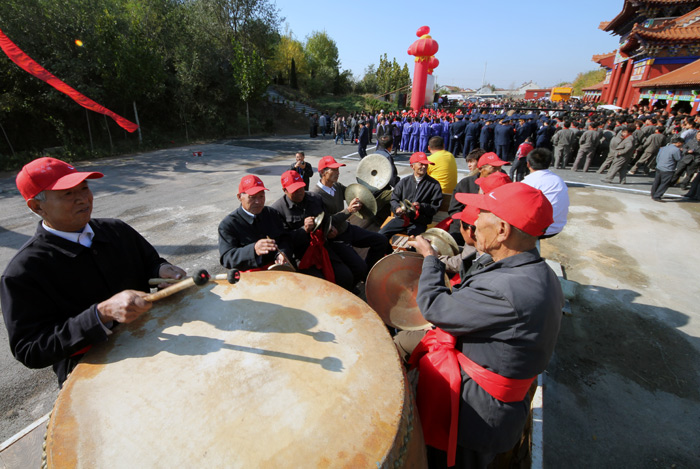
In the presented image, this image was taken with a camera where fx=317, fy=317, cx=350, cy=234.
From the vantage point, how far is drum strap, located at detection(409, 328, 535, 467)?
5.36 ft

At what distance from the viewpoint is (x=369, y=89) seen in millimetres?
55719

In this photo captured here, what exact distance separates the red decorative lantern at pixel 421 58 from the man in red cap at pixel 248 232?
27108mm

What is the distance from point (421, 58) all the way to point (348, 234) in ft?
88.0

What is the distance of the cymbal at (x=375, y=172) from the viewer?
6.24m

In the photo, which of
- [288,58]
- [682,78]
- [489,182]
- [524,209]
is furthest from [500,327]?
[288,58]

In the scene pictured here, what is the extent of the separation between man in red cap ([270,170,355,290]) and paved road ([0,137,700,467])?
2364 mm

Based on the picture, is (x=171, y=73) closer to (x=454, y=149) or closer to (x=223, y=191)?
(x=223, y=191)

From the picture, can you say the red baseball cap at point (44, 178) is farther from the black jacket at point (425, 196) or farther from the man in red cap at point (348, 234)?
the black jacket at point (425, 196)

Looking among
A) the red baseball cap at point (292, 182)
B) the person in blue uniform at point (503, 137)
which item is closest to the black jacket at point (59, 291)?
the red baseball cap at point (292, 182)

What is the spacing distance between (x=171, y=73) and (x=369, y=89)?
1541 inches

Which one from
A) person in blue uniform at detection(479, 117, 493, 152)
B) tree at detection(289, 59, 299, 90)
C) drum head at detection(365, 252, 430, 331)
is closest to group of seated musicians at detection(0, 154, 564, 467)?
drum head at detection(365, 252, 430, 331)

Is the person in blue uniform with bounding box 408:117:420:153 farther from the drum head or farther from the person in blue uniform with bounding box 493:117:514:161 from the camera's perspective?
the drum head

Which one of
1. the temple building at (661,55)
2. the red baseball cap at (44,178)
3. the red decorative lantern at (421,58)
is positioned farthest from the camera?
the red decorative lantern at (421,58)

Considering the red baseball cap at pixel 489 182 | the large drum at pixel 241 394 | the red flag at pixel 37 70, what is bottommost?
the large drum at pixel 241 394
